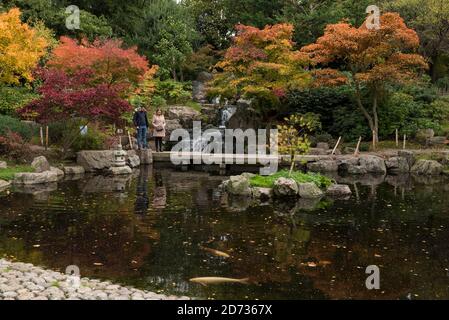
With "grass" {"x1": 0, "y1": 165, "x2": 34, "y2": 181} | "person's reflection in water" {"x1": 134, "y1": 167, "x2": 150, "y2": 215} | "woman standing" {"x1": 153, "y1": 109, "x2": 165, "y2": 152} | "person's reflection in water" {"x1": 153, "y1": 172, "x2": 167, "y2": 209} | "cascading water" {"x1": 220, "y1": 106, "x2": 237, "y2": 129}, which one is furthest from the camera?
"cascading water" {"x1": 220, "y1": 106, "x2": 237, "y2": 129}

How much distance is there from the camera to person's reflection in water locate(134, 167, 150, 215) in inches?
419

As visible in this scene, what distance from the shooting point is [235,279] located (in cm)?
644

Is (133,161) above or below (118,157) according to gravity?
below

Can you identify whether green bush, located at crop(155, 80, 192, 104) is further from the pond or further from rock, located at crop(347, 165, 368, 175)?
the pond

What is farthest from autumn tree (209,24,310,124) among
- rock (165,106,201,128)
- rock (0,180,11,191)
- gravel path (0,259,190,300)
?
gravel path (0,259,190,300)

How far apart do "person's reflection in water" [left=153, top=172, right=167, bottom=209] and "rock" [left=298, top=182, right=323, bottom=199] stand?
3.38 metres

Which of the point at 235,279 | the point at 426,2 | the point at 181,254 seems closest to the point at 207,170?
the point at 181,254

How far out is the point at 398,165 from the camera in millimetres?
18406

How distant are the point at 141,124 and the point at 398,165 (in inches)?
378

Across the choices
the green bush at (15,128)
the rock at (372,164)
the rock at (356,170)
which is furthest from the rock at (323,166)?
the green bush at (15,128)

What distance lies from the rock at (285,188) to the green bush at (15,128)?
28.7 feet

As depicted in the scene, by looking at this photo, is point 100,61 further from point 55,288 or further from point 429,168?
point 55,288

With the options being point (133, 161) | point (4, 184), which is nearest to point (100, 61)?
point (133, 161)
